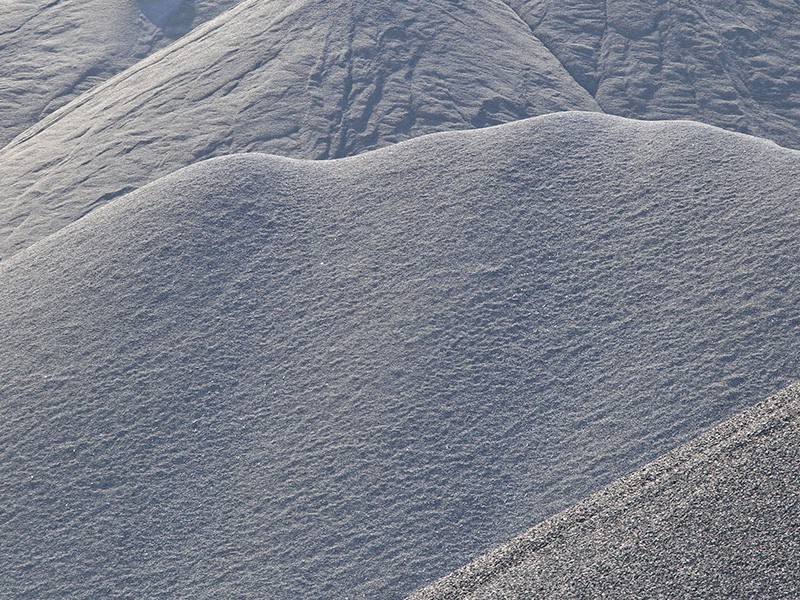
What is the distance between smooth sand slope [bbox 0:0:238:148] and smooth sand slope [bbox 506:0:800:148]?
3572mm

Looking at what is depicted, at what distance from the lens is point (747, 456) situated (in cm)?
309

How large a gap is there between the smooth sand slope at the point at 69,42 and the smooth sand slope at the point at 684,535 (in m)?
6.33

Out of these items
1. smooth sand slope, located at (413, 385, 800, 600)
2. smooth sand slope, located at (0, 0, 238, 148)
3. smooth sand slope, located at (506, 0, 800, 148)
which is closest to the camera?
smooth sand slope, located at (413, 385, 800, 600)

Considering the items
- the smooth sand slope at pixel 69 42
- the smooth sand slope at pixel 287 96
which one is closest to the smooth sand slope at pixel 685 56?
the smooth sand slope at pixel 287 96

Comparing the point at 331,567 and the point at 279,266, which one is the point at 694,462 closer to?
the point at 331,567

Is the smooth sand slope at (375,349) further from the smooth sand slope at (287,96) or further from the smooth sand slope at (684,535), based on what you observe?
the smooth sand slope at (287,96)

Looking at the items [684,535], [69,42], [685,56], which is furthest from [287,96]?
Answer: [684,535]

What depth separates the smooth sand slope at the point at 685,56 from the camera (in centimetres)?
742

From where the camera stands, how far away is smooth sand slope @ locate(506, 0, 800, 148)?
7418 mm

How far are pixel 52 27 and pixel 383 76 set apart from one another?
161 inches

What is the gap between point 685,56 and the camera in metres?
7.90

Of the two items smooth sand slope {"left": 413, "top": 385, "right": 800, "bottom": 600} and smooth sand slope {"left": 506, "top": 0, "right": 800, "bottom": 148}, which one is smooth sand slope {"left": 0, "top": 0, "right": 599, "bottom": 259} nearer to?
smooth sand slope {"left": 506, "top": 0, "right": 800, "bottom": 148}

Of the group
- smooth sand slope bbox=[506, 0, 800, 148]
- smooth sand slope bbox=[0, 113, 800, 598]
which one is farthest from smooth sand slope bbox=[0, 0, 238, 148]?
smooth sand slope bbox=[506, 0, 800, 148]

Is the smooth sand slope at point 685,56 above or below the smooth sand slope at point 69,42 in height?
below
